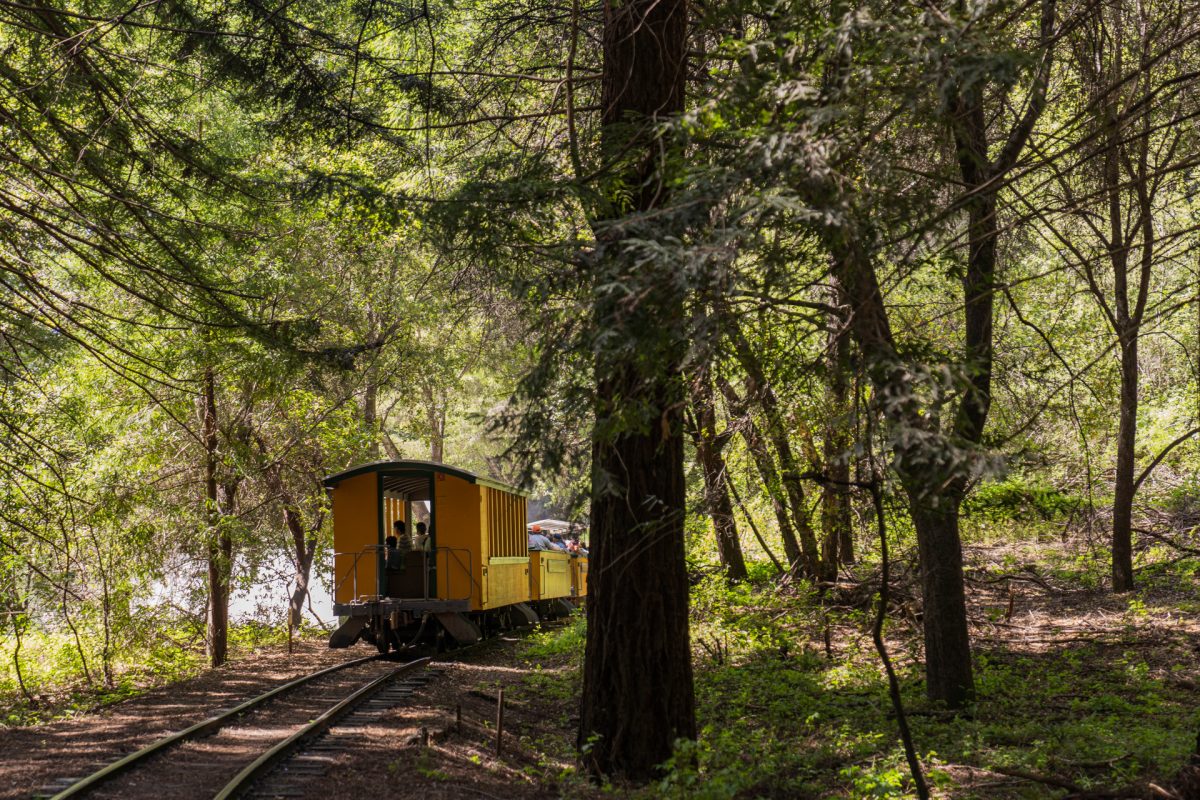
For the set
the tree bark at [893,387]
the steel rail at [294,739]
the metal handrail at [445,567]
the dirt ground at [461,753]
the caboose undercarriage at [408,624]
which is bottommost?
the dirt ground at [461,753]

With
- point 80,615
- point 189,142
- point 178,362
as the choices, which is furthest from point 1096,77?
point 80,615

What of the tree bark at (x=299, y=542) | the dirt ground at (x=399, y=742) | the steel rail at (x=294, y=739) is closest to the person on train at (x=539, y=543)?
the tree bark at (x=299, y=542)

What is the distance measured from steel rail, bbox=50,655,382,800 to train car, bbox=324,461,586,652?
2993mm

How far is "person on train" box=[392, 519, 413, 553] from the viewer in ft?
55.0

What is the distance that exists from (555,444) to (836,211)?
2.20 meters

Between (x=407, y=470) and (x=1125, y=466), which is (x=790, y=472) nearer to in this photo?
(x=1125, y=466)

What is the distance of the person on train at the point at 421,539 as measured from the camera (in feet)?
55.0

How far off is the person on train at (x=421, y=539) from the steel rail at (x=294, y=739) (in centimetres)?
319

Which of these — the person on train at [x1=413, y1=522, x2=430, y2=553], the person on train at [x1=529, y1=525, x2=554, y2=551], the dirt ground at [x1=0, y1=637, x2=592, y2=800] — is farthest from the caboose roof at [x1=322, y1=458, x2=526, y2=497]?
the person on train at [x1=529, y1=525, x2=554, y2=551]

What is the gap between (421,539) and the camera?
16969 millimetres

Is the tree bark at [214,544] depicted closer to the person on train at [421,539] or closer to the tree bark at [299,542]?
the tree bark at [299,542]

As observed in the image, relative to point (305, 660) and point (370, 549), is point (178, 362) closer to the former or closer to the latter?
point (370, 549)

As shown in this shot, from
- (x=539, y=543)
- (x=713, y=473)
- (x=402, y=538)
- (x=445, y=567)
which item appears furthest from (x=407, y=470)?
(x=539, y=543)

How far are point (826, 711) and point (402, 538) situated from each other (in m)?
8.26
